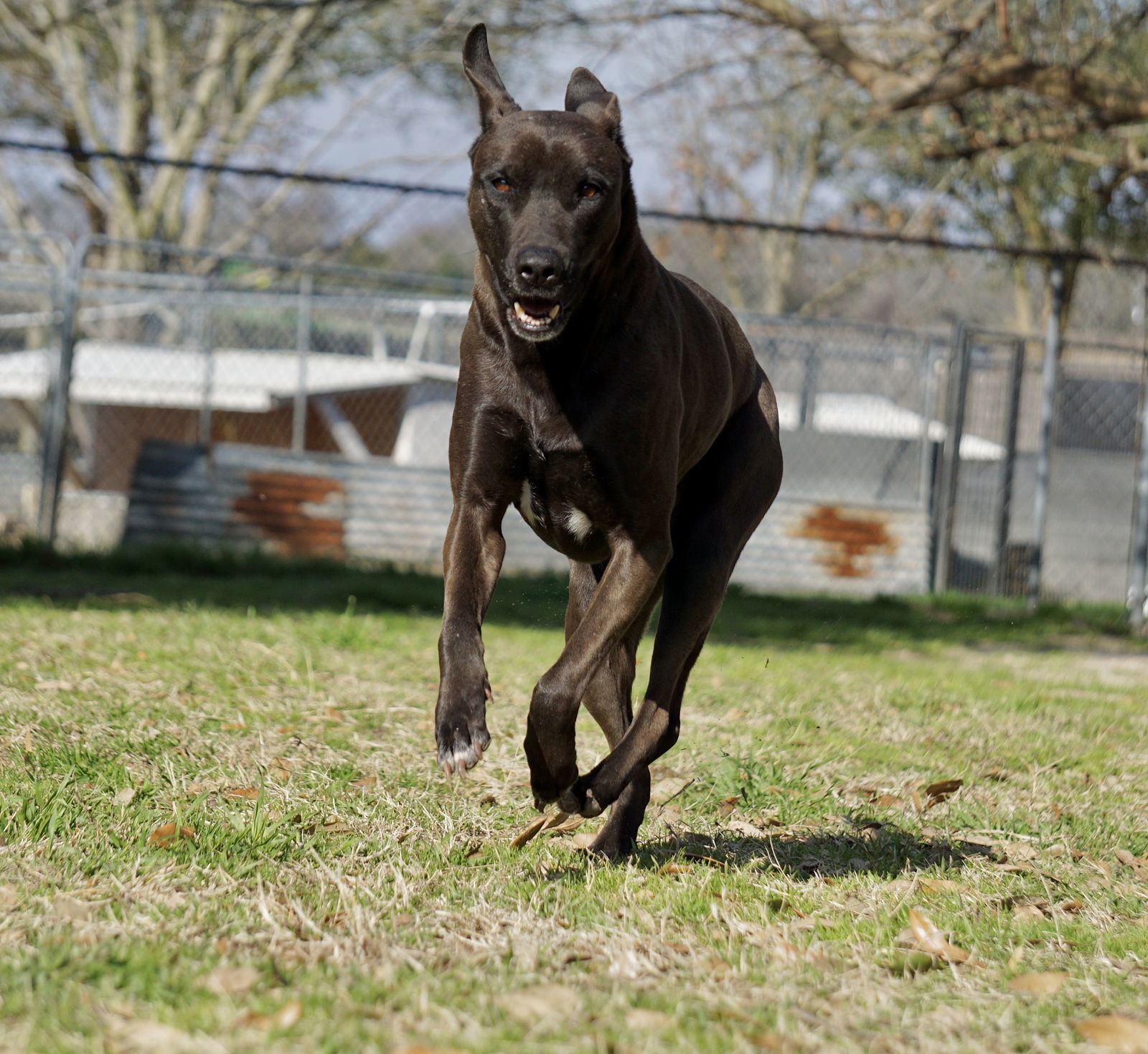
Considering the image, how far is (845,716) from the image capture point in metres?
5.05

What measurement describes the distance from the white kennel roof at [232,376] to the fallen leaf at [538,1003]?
29.0 feet

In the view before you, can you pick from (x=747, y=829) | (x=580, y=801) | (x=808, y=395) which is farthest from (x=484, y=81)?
(x=808, y=395)

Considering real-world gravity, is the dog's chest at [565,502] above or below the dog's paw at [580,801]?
above

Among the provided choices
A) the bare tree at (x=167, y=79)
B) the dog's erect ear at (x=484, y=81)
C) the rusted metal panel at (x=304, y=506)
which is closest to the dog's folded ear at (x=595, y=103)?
the dog's erect ear at (x=484, y=81)

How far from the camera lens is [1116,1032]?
2141 millimetres

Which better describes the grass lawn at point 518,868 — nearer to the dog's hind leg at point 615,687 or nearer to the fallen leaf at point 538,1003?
the fallen leaf at point 538,1003

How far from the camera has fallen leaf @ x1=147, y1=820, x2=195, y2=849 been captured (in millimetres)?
2836

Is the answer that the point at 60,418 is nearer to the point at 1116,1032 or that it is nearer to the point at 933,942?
the point at 933,942

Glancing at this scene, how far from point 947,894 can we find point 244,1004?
1.69 metres

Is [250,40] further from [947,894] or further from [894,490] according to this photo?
[947,894]

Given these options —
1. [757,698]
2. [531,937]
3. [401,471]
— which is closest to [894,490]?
[401,471]

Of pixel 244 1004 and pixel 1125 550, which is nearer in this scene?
pixel 244 1004

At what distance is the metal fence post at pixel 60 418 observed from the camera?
343 inches

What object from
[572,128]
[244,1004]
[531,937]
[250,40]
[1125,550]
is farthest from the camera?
[250,40]
